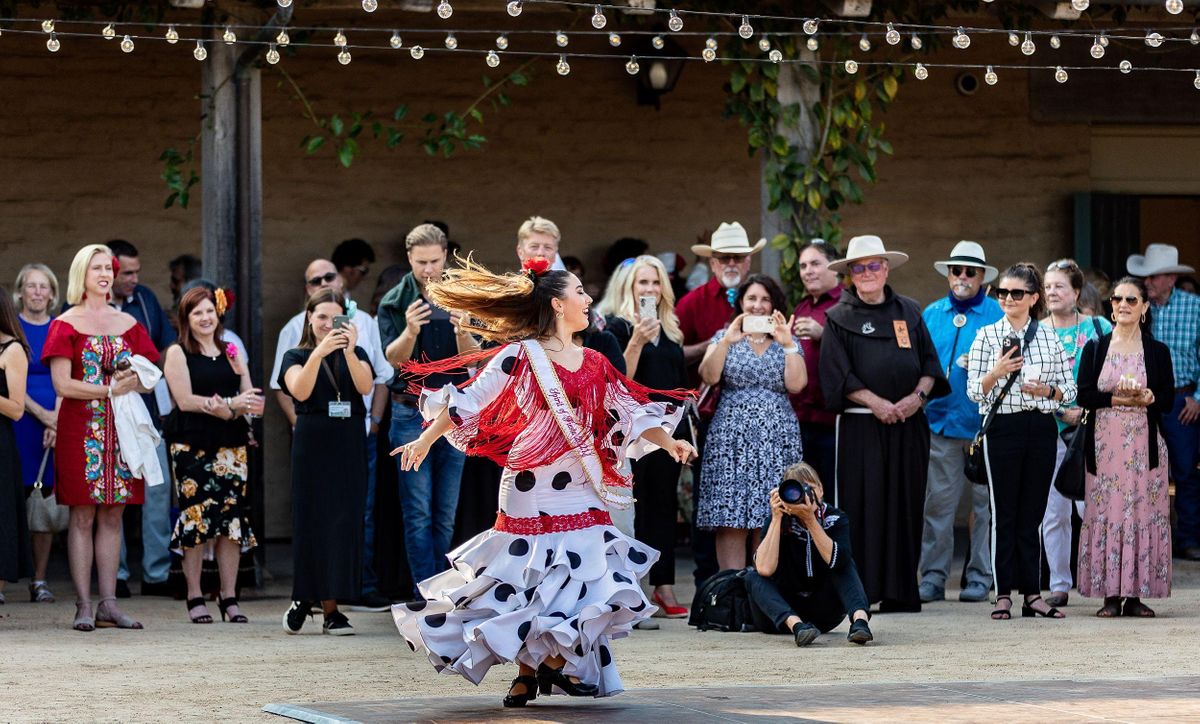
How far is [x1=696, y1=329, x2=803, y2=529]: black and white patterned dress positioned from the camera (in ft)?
28.8

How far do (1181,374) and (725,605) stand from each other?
177 inches

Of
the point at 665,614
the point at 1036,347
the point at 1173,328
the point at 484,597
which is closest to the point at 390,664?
the point at 484,597

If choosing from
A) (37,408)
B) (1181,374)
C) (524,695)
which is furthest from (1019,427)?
(37,408)

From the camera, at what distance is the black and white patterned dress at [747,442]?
8781 millimetres

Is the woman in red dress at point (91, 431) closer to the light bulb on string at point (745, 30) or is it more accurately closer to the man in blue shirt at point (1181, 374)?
the light bulb on string at point (745, 30)

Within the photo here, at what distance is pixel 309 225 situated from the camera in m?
12.1

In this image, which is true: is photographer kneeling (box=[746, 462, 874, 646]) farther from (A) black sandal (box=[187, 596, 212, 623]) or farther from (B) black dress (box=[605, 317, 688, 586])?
(A) black sandal (box=[187, 596, 212, 623])

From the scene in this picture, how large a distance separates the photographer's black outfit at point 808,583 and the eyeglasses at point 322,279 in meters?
3.35

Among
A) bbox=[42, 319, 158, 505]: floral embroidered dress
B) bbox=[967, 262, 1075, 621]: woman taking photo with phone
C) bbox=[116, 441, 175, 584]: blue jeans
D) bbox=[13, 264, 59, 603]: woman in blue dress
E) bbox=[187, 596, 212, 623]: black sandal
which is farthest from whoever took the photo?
bbox=[116, 441, 175, 584]: blue jeans

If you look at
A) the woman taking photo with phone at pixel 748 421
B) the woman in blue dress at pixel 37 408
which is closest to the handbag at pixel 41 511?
the woman in blue dress at pixel 37 408

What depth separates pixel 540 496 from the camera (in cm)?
602

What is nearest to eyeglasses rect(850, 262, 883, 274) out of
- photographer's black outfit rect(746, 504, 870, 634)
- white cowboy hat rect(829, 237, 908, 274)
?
white cowboy hat rect(829, 237, 908, 274)

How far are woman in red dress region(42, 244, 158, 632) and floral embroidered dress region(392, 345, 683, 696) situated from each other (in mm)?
2877

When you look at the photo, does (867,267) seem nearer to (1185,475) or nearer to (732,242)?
(732,242)
